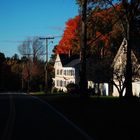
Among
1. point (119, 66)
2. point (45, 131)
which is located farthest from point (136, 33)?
point (45, 131)

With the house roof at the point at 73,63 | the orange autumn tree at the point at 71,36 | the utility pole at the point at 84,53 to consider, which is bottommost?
the utility pole at the point at 84,53

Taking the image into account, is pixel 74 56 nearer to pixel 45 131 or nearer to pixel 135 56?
pixel 135 56

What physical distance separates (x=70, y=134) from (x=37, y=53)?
125448 mm

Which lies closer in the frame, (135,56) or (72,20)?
(135,56)

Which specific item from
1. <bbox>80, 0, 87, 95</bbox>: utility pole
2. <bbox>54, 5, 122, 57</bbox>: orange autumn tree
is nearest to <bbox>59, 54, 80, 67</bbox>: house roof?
<bbox>54, 5, 122, 57</bbox>: orange autumn tree

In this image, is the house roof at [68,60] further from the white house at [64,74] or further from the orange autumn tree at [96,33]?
the orange autumn tree at [96,33]

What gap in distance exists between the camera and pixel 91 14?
49.0 metres

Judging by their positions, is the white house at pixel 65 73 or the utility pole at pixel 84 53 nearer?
the utility pole at pixel 84 53

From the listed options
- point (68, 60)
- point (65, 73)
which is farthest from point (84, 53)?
point (68, 60)

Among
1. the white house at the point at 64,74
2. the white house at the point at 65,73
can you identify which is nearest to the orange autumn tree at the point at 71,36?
the white house at the point at 65,73

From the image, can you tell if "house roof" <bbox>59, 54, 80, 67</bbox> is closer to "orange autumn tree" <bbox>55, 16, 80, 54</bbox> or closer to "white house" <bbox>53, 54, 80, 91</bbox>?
"white house" <bbox>53, 54, 80, 91</bbox>

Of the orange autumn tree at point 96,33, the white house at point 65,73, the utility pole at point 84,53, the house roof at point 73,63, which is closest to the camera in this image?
the utility pole at point 84,53

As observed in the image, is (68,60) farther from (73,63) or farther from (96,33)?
(96,33)

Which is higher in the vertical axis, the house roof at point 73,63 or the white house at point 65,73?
the house roof at point 73,63
